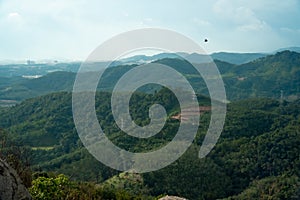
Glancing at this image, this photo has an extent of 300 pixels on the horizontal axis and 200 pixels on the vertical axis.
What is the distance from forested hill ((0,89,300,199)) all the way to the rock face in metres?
5.55

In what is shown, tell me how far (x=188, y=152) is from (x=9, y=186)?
34044 mm

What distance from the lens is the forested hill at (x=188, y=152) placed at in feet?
105

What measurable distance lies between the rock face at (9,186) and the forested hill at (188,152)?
555 cm

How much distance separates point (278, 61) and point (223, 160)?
323 ft

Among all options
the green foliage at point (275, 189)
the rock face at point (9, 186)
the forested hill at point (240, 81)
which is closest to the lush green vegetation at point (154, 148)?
the green foliage at point (275, 189)

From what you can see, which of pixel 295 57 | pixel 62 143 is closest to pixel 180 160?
pixel 62 143

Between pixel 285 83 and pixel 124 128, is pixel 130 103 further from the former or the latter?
pixel 285 83

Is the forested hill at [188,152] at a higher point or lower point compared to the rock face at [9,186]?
lower

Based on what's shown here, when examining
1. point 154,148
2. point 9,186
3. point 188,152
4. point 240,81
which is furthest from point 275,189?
point 240,81

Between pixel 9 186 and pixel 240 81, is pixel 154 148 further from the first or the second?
pixel 240 81

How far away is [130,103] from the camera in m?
62.7

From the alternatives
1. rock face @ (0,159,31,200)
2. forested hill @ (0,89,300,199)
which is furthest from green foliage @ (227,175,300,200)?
rock face @ (0,159,31,200)

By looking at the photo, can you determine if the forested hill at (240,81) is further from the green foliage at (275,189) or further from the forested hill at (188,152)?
the green foliage at (275,189)

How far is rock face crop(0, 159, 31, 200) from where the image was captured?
4.58m
